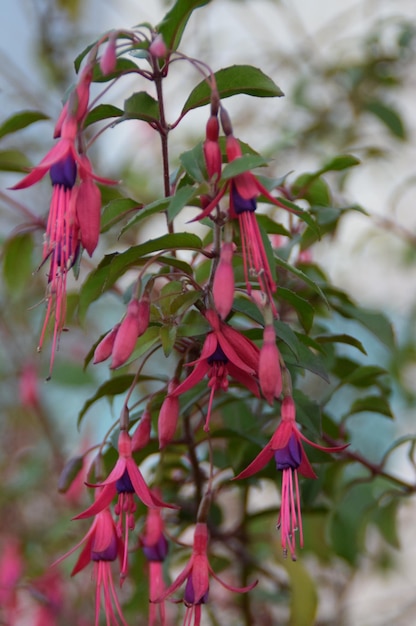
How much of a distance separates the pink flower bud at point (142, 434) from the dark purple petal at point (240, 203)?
0.18 m

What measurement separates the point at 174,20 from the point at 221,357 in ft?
0.76

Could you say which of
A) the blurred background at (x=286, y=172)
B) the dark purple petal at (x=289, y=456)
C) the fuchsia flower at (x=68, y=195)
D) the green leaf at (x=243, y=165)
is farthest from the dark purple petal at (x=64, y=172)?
the blurred background at (x=286, y=172)

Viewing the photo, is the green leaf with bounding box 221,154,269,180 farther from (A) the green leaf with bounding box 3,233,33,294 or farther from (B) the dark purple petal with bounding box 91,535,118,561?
(A) the green leaf with bounding box 3,233,33,294

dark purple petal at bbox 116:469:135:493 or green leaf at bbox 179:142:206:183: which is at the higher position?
green leaf at bbox 179:142:206:183

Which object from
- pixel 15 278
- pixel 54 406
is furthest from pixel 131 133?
pixel 15 278

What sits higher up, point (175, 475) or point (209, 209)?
point (209, 209)

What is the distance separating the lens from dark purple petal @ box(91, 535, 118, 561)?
52 centimetres

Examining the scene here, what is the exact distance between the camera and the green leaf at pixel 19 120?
0.64 meters

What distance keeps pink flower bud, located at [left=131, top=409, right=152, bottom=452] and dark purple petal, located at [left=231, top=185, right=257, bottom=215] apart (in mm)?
176

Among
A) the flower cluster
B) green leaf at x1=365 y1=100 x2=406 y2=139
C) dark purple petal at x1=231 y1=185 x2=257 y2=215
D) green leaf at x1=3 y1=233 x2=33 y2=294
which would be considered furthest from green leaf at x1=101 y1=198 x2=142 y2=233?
green leaf at x1=365 y1=100 x2=406 y2=139

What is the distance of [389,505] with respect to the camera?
856mm

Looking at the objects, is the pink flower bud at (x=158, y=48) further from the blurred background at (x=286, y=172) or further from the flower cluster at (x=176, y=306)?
the blurred background at (x=286, y=172)

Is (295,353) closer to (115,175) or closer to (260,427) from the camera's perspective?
(260,427)

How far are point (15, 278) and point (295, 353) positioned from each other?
442 millimetres
